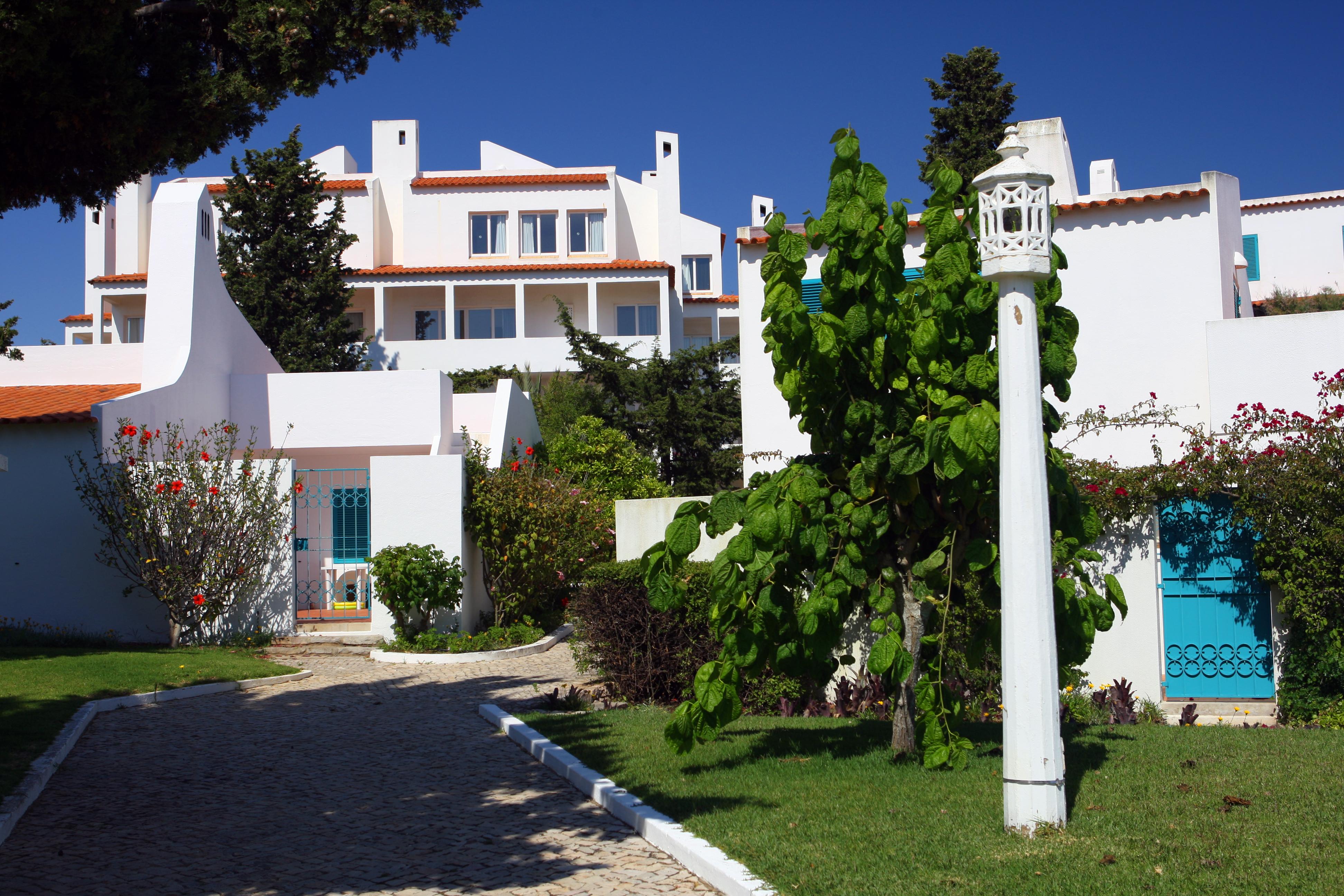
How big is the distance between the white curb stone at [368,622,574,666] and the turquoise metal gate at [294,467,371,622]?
77.6 inches

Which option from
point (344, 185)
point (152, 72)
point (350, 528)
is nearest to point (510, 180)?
point (344, 185)

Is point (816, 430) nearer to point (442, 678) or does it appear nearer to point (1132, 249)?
point (442, 678)

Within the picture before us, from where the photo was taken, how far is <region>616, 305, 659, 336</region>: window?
38.2m

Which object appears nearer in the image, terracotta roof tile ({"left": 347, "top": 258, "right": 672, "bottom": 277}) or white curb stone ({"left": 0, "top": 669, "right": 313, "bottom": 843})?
white curb stone ({"left": 0, "top": 669, "right": 313, "bottom": 843})

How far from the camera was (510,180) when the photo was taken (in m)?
37.2

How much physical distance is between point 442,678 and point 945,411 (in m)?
8.58

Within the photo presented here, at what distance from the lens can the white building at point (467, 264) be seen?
35.7 m

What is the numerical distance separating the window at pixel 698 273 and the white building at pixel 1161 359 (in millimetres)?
26511

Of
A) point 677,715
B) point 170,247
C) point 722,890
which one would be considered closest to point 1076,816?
point 722,890

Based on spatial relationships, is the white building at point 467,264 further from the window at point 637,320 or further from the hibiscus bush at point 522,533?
the hibiscus bush at point 522,533

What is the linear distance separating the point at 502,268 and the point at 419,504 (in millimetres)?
21628

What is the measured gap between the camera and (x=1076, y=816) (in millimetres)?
5812

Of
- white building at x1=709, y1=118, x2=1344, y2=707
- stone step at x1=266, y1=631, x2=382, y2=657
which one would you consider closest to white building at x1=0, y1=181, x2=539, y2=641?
stone step at x1=266, y1=631, x2=382, y2=657

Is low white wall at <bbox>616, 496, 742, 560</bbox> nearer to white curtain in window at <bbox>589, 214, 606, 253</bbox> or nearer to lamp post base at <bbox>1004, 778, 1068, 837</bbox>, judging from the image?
lamp post base at <bbox>1004, 778, 1068, 837</bbox>
